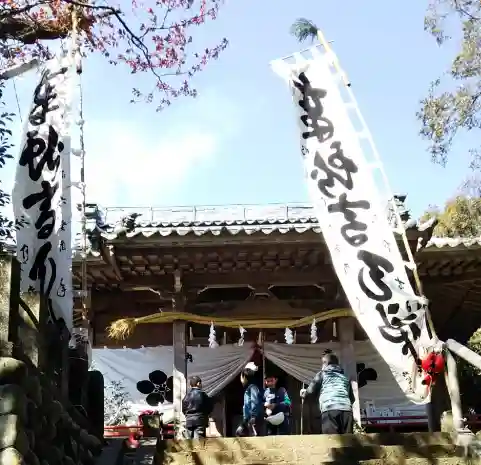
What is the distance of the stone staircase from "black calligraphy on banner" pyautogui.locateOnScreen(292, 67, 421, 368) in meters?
1.13

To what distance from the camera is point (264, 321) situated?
11711mm

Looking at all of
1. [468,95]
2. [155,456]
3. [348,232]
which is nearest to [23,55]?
[348,232]

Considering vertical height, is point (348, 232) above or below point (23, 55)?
below

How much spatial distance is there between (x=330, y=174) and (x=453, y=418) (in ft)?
12.2

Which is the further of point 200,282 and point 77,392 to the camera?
point 200,282

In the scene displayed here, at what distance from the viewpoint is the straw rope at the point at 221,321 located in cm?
1122

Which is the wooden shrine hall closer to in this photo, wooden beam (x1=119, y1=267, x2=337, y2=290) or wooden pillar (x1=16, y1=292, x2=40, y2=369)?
wooden beam (x1=119, y1=267, x2=337, y2=290)

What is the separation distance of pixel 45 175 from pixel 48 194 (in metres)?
0.28

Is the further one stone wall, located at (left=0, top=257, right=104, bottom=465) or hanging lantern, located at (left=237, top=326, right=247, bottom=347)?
hanging lantern, located at (left=237, top=326, right=247, bottom=347)

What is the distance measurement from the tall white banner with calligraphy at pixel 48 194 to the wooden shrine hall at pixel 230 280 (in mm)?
1617

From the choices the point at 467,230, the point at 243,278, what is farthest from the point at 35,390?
the point at 467,230

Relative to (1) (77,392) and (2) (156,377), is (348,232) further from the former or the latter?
(2) (156,377)

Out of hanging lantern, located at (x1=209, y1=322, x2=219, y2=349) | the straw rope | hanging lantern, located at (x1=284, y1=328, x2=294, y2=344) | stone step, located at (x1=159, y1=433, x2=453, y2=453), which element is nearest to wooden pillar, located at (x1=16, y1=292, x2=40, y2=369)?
stone step, located at (x1=159, y1=433, x2=453, y2=453)

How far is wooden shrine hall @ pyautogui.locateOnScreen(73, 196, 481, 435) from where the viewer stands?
10.3 metres
